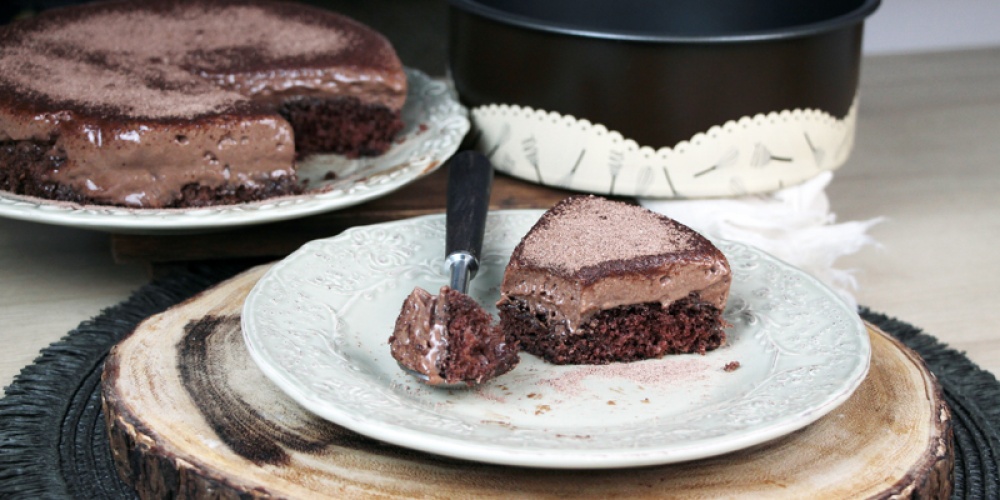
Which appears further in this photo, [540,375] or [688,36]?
[688,36]

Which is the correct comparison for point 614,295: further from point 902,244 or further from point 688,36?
point 902,244

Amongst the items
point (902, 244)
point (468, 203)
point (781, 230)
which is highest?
point (468, 203)

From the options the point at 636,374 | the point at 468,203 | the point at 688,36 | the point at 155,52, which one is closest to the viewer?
the point at 636,374

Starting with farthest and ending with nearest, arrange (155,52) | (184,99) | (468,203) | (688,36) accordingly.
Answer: (155,52) → (184,99) → (688,36) → (468,203)

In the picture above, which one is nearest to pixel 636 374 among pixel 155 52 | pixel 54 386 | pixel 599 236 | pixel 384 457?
pixel 599 236

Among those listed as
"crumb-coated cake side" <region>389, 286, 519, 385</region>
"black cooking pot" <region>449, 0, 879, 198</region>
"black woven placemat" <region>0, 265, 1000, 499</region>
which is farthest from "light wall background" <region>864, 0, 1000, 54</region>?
"crumb-coated cake side" <region>389, 286, 519, 385</region>

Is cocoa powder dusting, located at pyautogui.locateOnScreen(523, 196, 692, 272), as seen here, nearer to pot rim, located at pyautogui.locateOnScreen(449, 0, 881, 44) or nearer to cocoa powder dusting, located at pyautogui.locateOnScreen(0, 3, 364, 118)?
pot rim, located at pyautogui.locateOnScreen(449, 0, 881, 44)

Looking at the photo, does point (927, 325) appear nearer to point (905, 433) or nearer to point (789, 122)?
point (789, 122)
